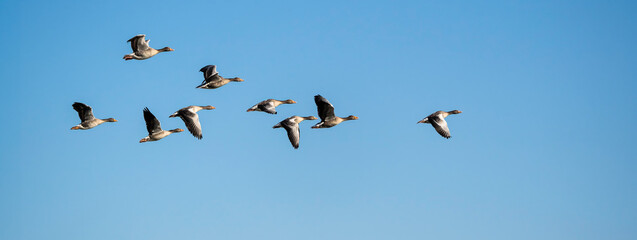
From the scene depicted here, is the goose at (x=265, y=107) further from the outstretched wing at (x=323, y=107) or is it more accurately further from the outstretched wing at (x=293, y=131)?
the outstretched wing at (x=323, y=107)

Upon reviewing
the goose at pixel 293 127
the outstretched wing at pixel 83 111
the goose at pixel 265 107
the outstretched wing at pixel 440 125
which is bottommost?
the outstretched wing at pixel 83 111

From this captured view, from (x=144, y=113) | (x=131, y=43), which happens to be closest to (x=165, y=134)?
(x=144, y=113)

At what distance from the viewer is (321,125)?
41.7 m

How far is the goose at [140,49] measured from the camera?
41312 mm

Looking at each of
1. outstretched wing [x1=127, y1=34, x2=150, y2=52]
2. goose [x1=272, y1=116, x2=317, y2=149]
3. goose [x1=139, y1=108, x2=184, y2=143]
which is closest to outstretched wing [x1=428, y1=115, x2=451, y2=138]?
goose [x1=272, y1=116, x2=317, y2=149]

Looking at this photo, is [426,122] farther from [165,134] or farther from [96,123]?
[96,123]

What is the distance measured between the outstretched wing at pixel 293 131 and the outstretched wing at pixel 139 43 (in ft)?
24.6

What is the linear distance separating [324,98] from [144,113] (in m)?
8.31

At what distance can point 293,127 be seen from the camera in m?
40.9

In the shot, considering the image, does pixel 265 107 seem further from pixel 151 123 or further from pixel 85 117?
pixel 85 117

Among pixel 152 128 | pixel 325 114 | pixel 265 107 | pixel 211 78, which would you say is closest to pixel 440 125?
pixel 325 114

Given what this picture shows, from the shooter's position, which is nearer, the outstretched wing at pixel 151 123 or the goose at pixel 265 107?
the goose at pixel 265 107

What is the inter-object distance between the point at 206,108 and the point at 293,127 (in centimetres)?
545

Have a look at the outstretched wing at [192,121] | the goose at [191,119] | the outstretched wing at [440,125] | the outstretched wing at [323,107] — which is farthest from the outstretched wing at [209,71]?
the outstretched wing at [440,125]
